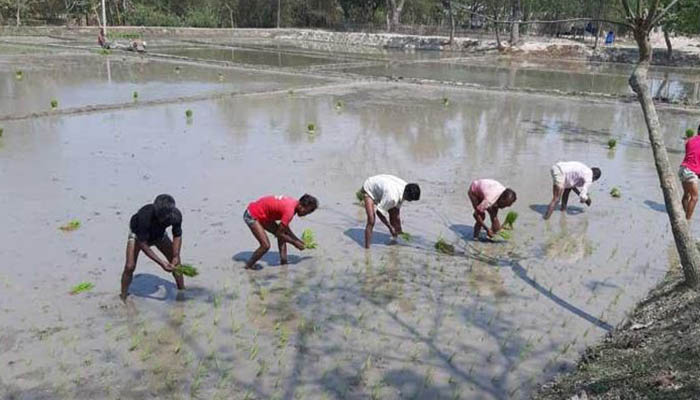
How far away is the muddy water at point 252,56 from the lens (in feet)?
105

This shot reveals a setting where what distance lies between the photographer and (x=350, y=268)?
7.23m

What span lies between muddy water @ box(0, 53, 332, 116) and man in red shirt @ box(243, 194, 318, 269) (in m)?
11.2

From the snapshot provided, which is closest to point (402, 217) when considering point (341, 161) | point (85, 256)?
point (341, 161)

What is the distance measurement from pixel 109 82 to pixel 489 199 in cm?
1847

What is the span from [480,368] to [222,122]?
11460 millimetres

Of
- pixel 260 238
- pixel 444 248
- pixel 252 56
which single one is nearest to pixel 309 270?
pixel 260 238

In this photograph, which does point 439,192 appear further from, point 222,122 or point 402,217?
point 222,122

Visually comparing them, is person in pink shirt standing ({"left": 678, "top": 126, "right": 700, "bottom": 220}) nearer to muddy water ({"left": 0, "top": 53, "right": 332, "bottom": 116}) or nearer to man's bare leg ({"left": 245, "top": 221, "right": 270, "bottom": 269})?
man's bare leg ({"left": 245, "top": 221, "right": 270, "bottom": 269})

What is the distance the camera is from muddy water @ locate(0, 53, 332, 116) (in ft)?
59.6

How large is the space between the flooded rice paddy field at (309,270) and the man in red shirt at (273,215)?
0.39 meters

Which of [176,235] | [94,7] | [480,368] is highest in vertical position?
[94,7]

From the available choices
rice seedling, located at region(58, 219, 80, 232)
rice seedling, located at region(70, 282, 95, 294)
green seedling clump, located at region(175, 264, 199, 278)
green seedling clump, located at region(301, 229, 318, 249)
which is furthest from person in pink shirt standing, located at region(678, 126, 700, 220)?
rice seedling, located at region(58, 219, 80, 232)

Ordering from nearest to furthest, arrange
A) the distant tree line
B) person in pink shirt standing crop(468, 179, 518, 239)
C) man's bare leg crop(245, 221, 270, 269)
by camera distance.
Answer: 1. man's bare leg crop(245, 221, 270, 269)
2. person in pink shirt standing crop(468, 179, 518, 239)
3. the distant tree line

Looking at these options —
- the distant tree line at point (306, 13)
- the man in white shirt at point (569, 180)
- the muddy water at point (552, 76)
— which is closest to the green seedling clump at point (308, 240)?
the man in white shirt at point (569, 180)
